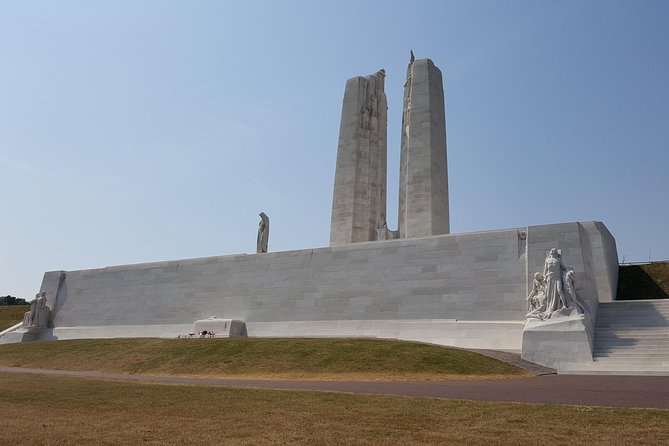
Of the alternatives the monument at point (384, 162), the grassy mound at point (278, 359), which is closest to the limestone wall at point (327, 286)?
the grassy mound at point (278, 359)

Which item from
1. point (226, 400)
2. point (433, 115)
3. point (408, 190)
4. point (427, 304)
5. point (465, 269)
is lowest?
point (226, 400)

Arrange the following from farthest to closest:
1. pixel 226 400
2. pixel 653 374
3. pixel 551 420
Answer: pixel 653 374
pixel 226 400
pixel 551 420

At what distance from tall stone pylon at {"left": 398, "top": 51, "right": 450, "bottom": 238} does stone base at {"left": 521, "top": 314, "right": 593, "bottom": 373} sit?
37.3 ft

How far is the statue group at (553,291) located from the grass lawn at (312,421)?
1102 cm

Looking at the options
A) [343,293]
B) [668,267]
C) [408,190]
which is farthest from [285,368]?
[668,267]

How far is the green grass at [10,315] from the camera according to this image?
1610 inches

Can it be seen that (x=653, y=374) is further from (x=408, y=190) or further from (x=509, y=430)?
(x=408, y=190)

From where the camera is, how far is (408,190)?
30.8m

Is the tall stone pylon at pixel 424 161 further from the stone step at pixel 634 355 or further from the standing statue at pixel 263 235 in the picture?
the stone step at pixel 634 355

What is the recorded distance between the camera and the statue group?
19.1m

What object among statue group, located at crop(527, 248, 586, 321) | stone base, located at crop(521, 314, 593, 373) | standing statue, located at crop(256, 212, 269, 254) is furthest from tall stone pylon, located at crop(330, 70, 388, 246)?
stone base, located at crop(521, 314, 593, 373)

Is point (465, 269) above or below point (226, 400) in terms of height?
above

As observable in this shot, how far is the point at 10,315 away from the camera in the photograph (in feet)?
141

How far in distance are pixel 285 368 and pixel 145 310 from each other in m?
18.8
